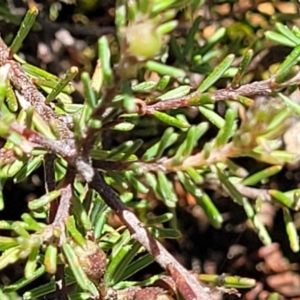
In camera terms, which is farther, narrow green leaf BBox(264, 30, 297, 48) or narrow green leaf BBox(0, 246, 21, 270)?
narrow green leaf BBox(264, 30, 297, 48)

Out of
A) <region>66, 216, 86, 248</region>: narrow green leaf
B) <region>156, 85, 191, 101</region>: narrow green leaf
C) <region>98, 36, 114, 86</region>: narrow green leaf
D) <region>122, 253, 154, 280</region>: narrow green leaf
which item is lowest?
<region>122, 253, 154, 280</region>: narrow green leaf

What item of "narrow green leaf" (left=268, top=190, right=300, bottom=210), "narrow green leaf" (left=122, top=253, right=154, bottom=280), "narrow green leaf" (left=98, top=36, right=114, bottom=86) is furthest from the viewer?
"narrow green leaf" (left=122, top=253, right=154, bottom=280)

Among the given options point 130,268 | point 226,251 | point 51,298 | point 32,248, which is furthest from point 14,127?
point 226,251

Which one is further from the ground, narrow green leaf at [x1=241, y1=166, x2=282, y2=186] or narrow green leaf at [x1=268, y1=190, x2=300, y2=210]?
narrow green leaf at [x1=241, y1=166, x2=282, y2=186]

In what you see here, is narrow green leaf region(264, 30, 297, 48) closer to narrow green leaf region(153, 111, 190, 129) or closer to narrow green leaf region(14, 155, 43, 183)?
narrow green leaf region(153, 111, 190, 129)

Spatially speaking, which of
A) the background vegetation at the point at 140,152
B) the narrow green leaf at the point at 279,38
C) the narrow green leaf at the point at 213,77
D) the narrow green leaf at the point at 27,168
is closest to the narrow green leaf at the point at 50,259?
the background vegetation at the point at 140,152

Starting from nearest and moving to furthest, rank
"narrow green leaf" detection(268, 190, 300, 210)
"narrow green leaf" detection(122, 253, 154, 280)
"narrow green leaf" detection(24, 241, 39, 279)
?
1. "narrow green leaf" detection(24, 241, 39, 279)
2. "narrow green leaf" detection(268, 190, 300, 210)
3. "narrow green leaf" detection(122, 253, 154, 280)

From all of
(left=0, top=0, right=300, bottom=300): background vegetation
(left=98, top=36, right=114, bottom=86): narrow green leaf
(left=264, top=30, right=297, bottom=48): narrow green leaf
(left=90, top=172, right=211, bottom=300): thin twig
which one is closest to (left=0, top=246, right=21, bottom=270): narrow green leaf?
(left=0, top=0, right=300, bottom=300): background vegetation

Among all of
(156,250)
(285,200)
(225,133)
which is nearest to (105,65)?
(225,133)

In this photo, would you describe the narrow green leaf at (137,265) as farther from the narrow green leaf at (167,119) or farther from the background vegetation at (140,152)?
the narrow green leaf at (167,119)
